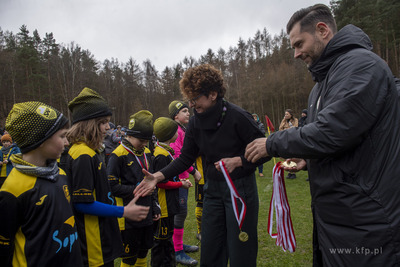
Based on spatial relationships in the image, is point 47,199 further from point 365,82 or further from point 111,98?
point 111,98

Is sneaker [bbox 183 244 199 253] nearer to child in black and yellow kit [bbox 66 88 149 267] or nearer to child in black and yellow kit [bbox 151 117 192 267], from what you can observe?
child in black and yellow kit [bbox 151 117 192 267]

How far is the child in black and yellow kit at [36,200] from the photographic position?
1555 mm

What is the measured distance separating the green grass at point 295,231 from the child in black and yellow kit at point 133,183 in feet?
4.60

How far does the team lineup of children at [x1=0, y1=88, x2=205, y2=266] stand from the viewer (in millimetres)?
1600

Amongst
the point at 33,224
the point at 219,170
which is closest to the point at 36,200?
the point at 33,224

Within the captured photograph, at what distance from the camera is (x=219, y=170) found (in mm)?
2393

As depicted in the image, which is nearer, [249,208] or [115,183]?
[249,208]

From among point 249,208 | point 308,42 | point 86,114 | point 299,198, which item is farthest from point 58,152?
point 299,198

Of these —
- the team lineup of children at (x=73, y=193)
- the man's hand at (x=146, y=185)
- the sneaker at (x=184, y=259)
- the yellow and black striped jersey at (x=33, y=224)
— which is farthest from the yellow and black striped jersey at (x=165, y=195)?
the yellow and black striped jersey at (x=33, y=224)

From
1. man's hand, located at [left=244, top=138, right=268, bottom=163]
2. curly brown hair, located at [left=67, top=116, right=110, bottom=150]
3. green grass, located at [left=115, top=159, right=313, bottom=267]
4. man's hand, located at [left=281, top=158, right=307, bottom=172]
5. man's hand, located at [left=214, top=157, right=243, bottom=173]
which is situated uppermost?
curly brown hair, located at [left=67, top=116, right=110, bottom=150]

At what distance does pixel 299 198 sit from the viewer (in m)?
7.32

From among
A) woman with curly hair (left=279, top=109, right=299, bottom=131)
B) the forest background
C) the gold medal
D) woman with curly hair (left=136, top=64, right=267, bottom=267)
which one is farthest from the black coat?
the forest background

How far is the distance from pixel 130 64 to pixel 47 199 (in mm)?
51841

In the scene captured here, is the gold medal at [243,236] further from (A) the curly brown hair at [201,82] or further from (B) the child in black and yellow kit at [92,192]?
(A) the curly brown hair at [201,82]
